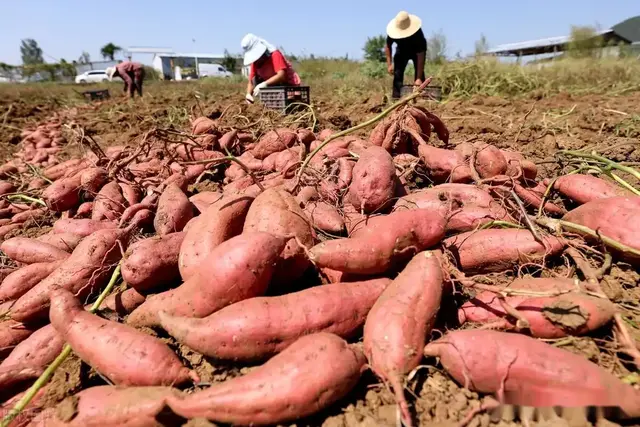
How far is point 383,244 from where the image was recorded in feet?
5.43

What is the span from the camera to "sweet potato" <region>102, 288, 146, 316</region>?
6.06ft

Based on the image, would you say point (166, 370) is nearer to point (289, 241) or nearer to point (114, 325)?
point (114, 325)

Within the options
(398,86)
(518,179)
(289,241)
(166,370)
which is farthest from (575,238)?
(398,86)

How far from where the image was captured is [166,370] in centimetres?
138

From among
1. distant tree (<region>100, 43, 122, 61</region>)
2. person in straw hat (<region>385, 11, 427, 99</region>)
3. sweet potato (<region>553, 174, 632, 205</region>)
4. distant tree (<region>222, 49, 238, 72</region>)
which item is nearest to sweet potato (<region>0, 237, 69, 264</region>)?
sweet potato (<region>553, 174, 632, 205</region>)

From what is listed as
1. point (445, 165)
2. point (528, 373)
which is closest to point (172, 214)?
point (445, 165)

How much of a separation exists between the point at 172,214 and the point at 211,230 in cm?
56

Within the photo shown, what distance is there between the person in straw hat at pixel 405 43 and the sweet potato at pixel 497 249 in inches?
218

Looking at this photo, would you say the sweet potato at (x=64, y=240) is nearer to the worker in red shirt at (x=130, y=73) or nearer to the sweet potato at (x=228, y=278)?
the sweet potato at (x=228, y=278)

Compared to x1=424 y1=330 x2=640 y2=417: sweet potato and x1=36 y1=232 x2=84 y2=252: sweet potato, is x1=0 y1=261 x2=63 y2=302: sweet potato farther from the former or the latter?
x1=424 y1=330 x2=640 y2=417: sweet potato

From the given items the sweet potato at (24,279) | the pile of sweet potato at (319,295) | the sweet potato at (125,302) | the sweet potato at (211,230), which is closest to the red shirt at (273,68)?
the pile of sweet potato at (319,295)

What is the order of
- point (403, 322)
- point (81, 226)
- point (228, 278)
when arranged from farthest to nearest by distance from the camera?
point (81, 226) → point (228, 278) → point (403, 322)

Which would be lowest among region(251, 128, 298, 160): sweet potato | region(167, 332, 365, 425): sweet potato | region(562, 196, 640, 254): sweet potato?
region(167, 332, 365, 425): sweet potato

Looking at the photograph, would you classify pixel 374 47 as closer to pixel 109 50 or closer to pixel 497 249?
pixel 497 249
